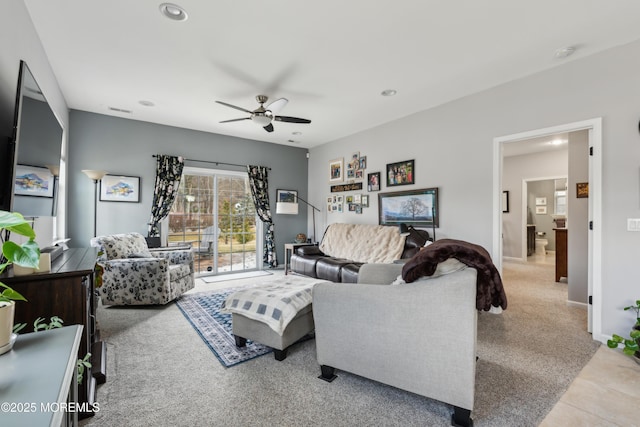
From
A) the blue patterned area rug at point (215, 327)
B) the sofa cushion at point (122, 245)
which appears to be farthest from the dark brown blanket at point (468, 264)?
the sofa cushion at point (122, 245)

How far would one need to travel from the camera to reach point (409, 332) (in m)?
1.67

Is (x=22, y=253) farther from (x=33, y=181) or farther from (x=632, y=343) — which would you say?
(x=632, y=343)

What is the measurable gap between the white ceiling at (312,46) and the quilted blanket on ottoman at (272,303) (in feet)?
7.28

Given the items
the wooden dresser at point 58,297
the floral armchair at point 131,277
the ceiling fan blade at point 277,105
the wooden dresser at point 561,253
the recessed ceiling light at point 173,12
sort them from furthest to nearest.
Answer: the wooden dresser at point 561,253, the floral armchair at point 131,277, the ceiling fan blade at point 277,105, the recessed ceiling light at point 173,12, the wooden dresser at point 58,297

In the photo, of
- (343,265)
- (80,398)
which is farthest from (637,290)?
(80,398)

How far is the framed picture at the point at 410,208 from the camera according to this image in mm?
4156

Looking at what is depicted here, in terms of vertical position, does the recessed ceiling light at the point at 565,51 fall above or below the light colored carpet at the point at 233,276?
above

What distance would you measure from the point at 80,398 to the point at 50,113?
1917 mm

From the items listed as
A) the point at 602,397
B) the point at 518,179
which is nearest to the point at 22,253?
the point at 602,397

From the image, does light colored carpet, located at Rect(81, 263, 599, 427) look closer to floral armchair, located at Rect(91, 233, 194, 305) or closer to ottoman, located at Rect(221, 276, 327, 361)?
ottoman, located at Rect(221, 276, 327, 361)

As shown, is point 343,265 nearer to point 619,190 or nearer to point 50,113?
point 619,190

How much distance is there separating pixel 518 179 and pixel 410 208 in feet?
14.8

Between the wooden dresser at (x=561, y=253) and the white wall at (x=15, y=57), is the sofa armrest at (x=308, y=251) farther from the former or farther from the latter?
the wooden dresser at (x=561, y=253)

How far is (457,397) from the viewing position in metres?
1.59
